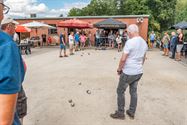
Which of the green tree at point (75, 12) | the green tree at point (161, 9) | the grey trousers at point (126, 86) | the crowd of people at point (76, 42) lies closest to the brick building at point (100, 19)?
the crowd of people at point (76, 42)

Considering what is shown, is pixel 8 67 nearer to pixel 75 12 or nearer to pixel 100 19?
pixel 100 19

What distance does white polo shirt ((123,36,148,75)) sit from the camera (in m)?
5.39

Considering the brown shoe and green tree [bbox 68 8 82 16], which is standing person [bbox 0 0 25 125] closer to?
the brown shoe

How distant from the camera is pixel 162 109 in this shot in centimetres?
641

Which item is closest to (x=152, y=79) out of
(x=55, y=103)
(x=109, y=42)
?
(x=55, y=103)

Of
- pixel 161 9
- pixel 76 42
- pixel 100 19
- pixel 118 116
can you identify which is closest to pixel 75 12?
pixel 161 9

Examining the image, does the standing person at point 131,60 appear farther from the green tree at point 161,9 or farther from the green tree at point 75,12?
the green tree at point 75,12

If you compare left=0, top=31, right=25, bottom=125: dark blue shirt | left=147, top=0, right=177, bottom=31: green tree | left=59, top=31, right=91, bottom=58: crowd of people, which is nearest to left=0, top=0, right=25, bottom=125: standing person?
left=0, top=31, right=25, bottom=125: dark blue shirt

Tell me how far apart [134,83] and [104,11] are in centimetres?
4760

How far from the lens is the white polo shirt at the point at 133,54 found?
5.39 metres

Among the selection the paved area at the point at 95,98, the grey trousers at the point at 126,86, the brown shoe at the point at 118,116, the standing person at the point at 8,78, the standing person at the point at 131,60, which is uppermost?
the standing person at the point at 8,78

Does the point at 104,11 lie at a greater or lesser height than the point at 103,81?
greater

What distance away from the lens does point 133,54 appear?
5.45 meters

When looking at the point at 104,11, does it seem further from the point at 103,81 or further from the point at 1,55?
the point at 1,55
